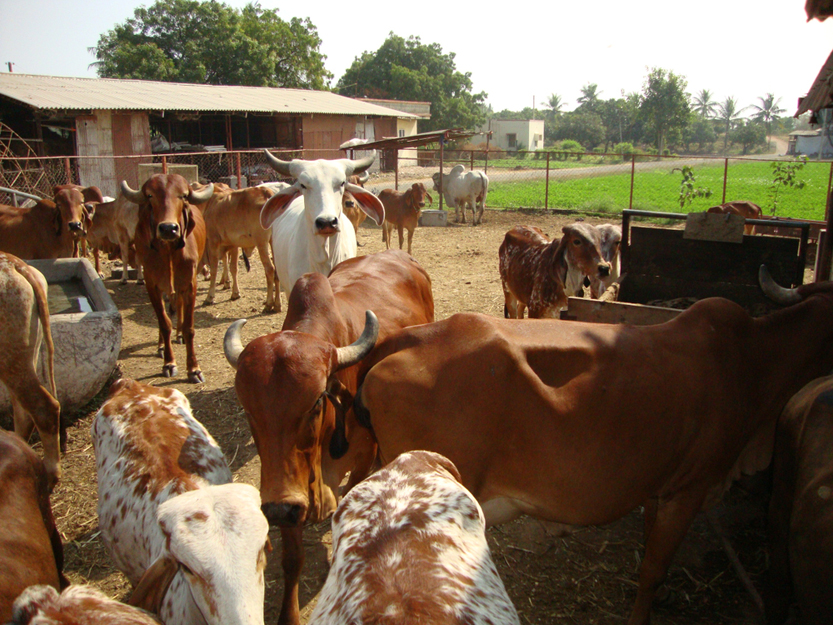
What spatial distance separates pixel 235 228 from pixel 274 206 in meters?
4.11

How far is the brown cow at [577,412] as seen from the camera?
2.98 metres

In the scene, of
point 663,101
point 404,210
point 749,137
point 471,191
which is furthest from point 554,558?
point 749,137

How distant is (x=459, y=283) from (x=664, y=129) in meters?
71.9

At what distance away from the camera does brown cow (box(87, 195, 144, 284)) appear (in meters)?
11.2

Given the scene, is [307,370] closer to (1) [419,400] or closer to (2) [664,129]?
(1) [419,400]

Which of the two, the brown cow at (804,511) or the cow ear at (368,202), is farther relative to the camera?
the cow ear at (368,202)

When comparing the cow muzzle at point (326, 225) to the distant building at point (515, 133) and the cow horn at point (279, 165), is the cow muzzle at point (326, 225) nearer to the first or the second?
the cow horn at point (279, 165)

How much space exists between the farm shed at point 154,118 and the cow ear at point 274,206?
1537cm

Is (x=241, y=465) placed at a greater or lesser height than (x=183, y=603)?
lesser

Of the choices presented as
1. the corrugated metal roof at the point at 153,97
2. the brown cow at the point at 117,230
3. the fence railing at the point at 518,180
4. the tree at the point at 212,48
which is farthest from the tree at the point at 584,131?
the brown cow at the point at 117,230

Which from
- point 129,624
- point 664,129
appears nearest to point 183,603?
point 129,624

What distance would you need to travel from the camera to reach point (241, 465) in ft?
16.9

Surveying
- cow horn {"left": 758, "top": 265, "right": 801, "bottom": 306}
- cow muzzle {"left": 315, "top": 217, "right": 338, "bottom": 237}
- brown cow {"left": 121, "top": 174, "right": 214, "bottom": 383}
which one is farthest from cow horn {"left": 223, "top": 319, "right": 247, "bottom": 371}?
brown cow {"left": 121, "top": 174, "right": 214, "bottom": 383}

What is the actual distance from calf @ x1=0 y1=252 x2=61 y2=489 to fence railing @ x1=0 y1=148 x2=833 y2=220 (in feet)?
30.8
